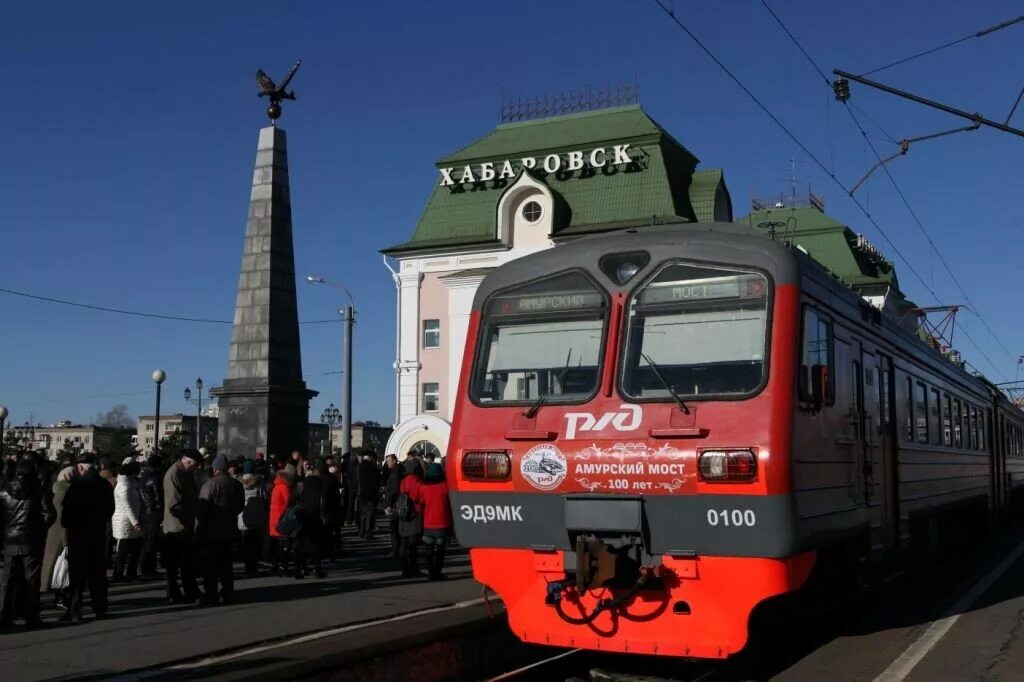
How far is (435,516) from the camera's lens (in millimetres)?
13945

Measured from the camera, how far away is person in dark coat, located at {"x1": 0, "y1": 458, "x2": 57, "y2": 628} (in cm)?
1045

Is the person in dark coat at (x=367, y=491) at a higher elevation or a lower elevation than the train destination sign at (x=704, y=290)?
lower

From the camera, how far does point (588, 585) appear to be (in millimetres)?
7996

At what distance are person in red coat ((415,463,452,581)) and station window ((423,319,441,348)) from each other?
3144 centimetres

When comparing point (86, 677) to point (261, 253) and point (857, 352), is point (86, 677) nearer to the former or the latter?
point (857, 352)

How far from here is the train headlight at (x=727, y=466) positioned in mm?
7754

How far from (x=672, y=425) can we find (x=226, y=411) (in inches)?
674

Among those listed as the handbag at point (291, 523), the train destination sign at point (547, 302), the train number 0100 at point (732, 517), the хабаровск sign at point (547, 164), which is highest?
the хабаровск sign at point (547, 164)

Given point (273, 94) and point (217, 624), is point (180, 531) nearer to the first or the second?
point (217, 624)

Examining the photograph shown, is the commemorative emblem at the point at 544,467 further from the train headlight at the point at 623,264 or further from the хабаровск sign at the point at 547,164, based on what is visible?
the хабаровск sign at the point at 547,164

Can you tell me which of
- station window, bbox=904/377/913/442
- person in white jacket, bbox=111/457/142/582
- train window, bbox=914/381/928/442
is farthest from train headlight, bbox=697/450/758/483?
person in white jacket, bbox=111/457/142/582

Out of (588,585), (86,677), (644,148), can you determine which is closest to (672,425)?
(588,585)

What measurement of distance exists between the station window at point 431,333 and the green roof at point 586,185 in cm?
318

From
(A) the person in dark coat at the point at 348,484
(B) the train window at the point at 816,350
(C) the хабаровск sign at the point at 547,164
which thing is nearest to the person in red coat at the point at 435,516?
(B) the train window at the point at 816,350
